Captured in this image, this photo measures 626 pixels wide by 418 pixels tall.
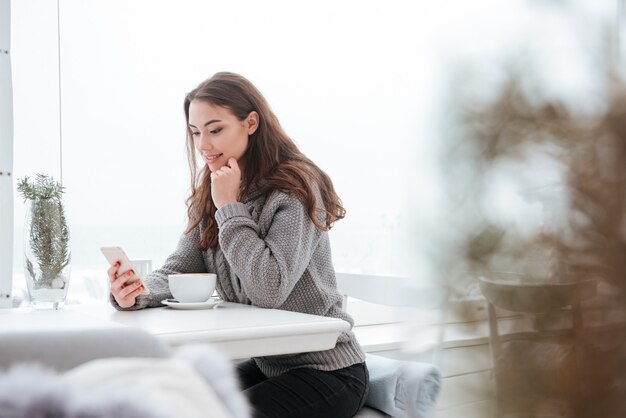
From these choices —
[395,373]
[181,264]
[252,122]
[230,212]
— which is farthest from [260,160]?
[395,373]

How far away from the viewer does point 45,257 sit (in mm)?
1699

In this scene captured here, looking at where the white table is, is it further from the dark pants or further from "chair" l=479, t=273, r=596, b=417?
"chair" l=479, t=273, r=596, b=417

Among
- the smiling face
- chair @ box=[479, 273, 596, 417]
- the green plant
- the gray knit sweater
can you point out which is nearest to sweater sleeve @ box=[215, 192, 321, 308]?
the gray knit sweater

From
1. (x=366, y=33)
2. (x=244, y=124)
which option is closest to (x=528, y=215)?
(x=244, y=124)

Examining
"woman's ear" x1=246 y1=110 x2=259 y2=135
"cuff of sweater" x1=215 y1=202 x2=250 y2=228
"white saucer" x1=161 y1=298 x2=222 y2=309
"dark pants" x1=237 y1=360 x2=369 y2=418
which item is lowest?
"dark pants" x1=237 y1=360 x2=369 y2=418

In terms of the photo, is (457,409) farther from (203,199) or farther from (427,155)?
(203,199)

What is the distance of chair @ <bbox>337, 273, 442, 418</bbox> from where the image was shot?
368mm

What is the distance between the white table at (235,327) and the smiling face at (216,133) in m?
0.42

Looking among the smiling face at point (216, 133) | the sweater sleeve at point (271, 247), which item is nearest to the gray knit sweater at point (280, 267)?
the sweater sleeve at point (271, 247)

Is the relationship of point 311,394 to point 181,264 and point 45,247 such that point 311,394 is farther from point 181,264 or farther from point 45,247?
point 45,247

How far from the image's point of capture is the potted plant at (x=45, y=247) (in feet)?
5.56

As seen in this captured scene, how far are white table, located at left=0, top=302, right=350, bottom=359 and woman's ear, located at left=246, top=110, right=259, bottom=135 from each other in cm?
49

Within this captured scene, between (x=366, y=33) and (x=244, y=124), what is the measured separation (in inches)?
49.5

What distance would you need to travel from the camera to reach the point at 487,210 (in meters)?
0.36
